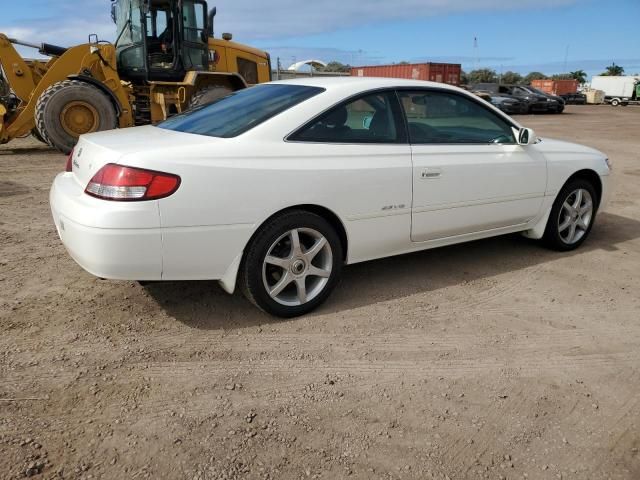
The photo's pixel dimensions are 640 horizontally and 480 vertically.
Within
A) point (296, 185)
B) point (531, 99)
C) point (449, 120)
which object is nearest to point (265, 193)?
point (296, 185)

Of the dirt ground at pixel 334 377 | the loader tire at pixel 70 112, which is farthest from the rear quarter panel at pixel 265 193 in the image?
the loader tire at pixel 70 112

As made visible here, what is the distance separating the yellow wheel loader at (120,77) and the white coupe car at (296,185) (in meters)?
6.78

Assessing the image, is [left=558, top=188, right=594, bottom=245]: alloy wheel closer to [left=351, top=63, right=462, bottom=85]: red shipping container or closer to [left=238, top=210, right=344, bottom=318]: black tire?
[left=238, top=210, right=344, bottom=318]: black tire

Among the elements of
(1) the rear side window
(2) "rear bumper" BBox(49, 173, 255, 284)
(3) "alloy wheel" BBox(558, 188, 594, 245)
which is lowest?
(3) "alloy wheel" BBox(558, 188, 594, 245)

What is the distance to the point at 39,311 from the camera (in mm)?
3697

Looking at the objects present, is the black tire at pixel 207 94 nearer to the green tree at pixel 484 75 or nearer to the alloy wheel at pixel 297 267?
the alloy wheel at pixel 297 267

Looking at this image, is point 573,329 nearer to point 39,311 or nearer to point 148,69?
point 39,311

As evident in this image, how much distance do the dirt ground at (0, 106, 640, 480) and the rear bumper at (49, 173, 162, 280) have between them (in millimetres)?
478

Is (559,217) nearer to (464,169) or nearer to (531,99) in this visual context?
(464,169)

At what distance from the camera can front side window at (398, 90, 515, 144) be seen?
4.16 metres

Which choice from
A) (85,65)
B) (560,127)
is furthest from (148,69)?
(560,127)

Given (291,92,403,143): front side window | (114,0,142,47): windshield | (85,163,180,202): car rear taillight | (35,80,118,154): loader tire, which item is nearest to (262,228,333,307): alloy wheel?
(291,92,403,143): front side window

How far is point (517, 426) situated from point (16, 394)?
243 cm

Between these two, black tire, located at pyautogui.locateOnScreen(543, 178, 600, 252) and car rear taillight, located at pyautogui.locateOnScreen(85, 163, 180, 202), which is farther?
black tire, located at pyautogui.locateOnScreen(543, 178, 600, 252)
